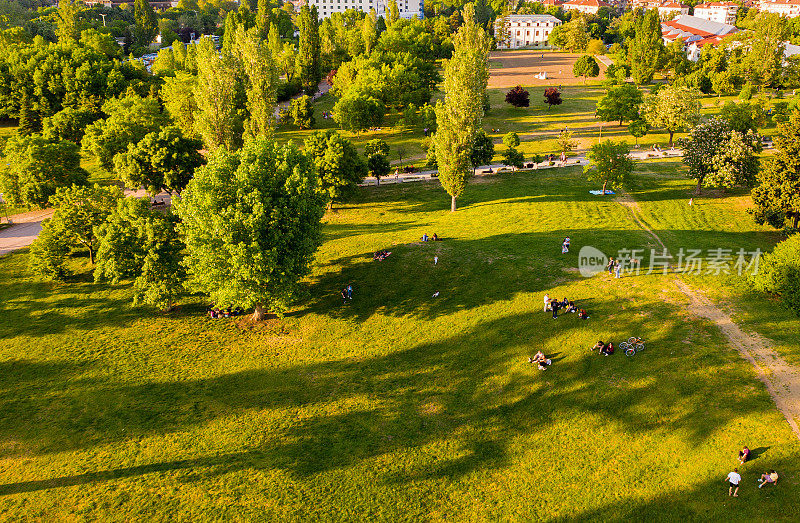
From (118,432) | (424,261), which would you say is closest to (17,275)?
(118,432)

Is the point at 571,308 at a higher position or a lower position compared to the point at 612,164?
lower

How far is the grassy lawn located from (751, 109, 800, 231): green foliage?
2.57 meters

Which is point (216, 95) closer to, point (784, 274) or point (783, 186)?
point (784, 274)

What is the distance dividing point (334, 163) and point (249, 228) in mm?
28770

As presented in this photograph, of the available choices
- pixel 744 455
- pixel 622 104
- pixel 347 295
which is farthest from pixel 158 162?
pixel 622 104

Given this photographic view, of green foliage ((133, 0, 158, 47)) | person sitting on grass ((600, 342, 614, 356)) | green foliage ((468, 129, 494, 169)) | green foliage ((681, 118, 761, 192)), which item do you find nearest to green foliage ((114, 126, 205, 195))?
green foliage ((468, 129, 494, 169))

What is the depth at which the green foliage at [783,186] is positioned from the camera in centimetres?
5438

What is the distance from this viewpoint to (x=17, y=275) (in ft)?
189

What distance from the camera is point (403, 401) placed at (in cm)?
3847

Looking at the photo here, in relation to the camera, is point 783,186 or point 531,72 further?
point 531,72

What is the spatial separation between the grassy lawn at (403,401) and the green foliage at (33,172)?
45.1 ft

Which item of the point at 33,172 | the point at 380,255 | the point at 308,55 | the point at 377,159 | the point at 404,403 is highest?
the point at 308,55

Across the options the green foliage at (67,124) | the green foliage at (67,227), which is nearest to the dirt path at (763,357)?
the green foliage at (67,227)

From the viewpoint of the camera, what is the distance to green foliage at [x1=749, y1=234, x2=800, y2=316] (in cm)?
4191
